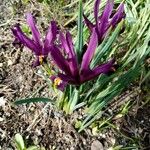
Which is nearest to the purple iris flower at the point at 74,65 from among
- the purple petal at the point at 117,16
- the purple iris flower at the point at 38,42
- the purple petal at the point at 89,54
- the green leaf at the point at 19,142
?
the purple petal at the point at 89,54

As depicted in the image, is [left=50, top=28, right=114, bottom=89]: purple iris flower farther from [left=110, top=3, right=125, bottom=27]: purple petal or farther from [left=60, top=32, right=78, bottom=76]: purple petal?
[left=110, top=3, right=125, bottom=27]: purple petal

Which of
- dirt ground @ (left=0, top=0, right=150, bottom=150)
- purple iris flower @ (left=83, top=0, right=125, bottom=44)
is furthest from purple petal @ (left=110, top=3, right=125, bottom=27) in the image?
dirt ground @ (left=0, top=0, right=150, bottom=150)

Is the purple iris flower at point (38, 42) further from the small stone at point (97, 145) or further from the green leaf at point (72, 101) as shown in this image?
the small stone at point (97, 145)

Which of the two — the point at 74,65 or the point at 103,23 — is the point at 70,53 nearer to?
the point at 74,65

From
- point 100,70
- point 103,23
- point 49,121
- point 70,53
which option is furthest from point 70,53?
point 49,121

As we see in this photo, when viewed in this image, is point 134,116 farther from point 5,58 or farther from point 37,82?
point 5,58

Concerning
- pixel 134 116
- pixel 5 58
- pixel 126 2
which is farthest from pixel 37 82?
pixel 126 2
